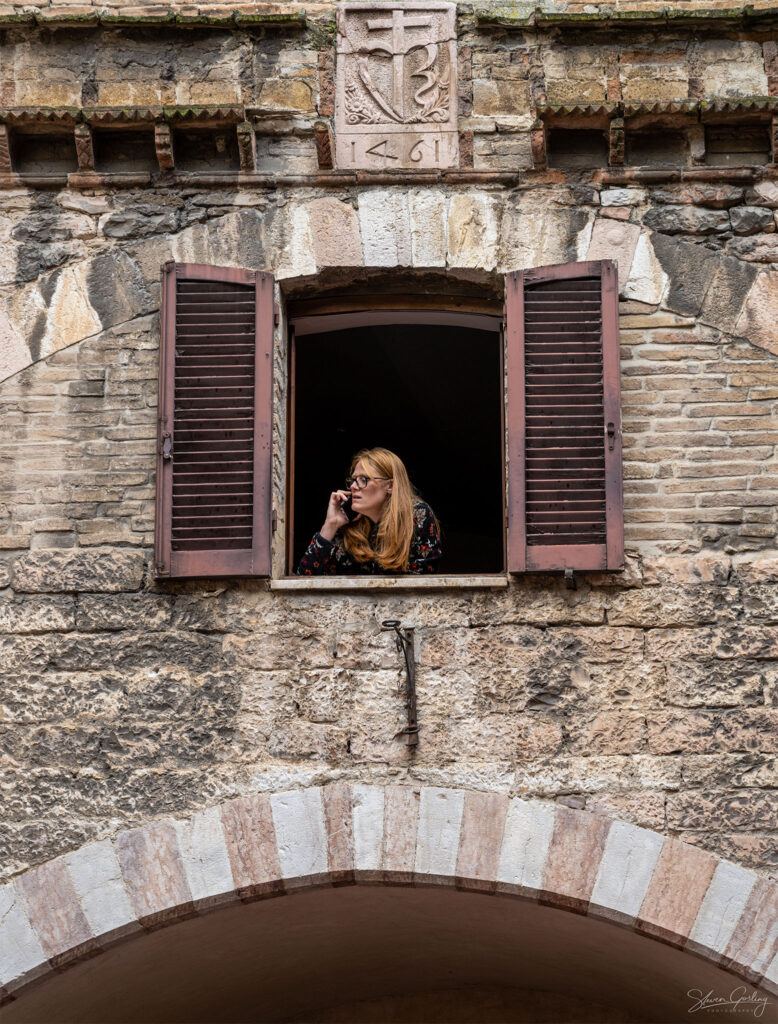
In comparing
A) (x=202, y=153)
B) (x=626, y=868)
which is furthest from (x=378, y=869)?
(x=202, y=153)

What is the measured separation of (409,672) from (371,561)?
2.22 ft

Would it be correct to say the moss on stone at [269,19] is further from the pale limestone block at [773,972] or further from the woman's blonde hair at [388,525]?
the pale limestone block at [773,972]

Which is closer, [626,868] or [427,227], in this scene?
[626,868]

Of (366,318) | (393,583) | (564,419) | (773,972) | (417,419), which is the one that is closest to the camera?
(773,972)

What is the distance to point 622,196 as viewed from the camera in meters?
6.64

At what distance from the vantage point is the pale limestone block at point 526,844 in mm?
5742

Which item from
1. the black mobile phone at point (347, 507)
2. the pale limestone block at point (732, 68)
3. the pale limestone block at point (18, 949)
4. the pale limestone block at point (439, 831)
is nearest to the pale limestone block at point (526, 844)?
the pale limestone block at point (439, 831)

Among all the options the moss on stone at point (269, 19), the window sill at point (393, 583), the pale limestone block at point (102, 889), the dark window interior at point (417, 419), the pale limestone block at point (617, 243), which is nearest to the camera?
the pale limestone block at point (102, 889)

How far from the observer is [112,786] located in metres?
5.93

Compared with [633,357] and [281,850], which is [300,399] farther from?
[281,850]

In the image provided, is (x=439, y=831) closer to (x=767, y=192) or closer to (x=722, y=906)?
(x=722, y=906)

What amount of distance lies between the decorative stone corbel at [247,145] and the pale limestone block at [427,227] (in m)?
0.71

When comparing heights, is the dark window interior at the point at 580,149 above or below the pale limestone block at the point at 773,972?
above

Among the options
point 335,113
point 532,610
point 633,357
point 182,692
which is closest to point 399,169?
point 335,113
